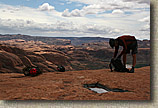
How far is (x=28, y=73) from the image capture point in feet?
39.2

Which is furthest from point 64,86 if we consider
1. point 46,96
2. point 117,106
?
point 117,106

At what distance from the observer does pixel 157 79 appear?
8.17 metres

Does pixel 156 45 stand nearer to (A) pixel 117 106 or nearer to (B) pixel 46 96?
(A) pixel 117 106

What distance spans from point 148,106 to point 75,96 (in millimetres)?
3105

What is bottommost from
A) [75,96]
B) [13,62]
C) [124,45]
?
[13,62]

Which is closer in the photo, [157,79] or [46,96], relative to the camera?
[46,96]

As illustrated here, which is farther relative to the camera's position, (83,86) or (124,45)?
(124,45)

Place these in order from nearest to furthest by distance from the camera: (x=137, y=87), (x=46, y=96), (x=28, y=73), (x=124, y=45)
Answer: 1. (x=46, y=96)
2. (x=137, y=87)
3. (x=124, y=45)
4. (x=28, y=73)

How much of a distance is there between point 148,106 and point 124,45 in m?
4.59

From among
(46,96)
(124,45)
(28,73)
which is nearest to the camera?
(46,96)

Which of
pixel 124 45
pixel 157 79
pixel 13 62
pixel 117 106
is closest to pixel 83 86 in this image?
pixel 117 106

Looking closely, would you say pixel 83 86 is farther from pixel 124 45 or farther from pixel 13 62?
pixel 13 62

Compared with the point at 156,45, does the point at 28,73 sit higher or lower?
lower

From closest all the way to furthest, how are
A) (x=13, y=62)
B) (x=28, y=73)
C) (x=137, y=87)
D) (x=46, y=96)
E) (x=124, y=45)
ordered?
(x=46, y=96)
(x=137, y=87)
(x=124, y=45)
(x=28, y=73)
(x=13, y=62)
